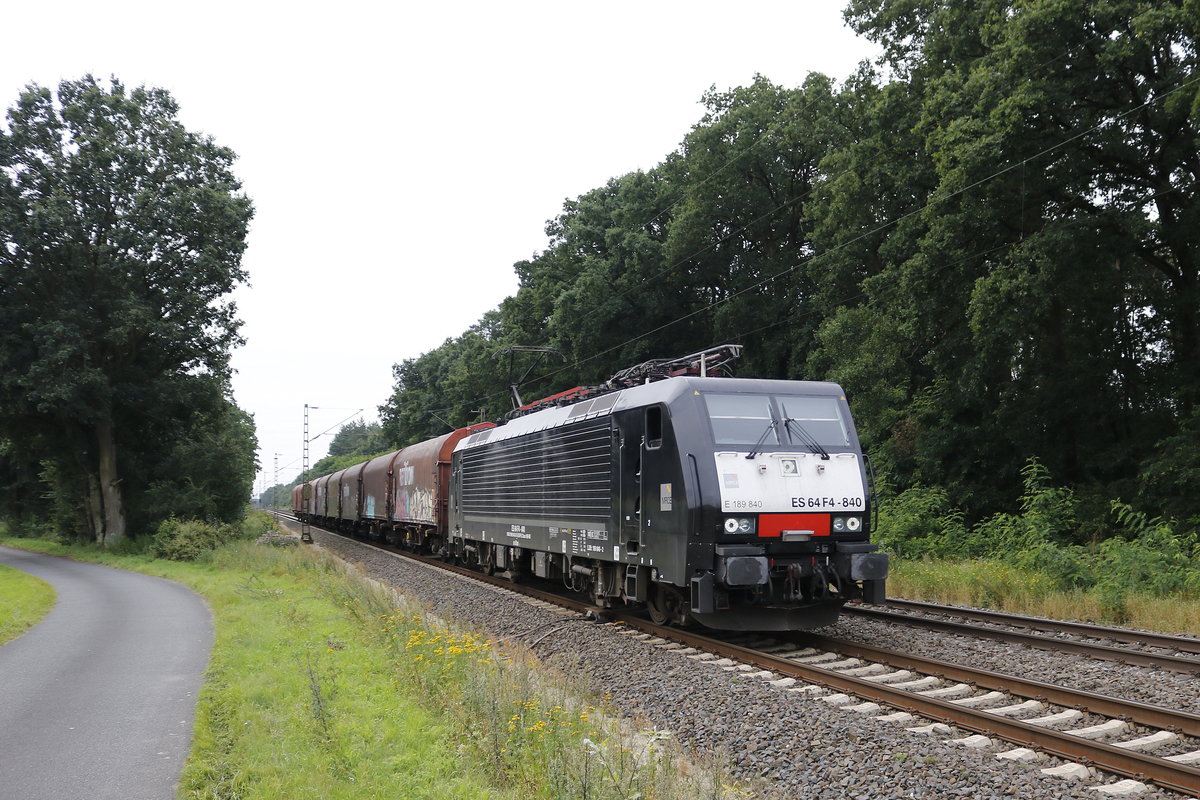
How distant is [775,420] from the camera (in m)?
11.3

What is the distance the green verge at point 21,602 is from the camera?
13773 mm

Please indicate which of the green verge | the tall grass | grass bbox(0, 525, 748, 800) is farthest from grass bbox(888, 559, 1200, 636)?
the green verge

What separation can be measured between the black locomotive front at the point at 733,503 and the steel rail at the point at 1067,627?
256 centimetres

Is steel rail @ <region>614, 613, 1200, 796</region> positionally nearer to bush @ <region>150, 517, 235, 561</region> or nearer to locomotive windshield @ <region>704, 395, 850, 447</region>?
locomotive windshield @ <region>704, 395, 850, 447</region>

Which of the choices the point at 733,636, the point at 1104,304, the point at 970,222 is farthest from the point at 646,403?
the point at 1104,304

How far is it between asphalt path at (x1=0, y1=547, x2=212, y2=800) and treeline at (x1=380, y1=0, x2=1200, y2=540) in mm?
16633

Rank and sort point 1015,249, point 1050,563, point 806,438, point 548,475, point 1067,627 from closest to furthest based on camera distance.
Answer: point 806,438 < point 1067,627 < point 1050,563 < point 548,475 < point 1015,249

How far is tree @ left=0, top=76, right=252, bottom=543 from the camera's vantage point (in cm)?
2836

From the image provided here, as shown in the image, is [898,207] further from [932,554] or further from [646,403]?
[646,403]

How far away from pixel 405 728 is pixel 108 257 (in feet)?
87.1

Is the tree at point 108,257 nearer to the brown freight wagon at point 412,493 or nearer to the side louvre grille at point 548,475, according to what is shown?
the brown freight wagon at point 412,493

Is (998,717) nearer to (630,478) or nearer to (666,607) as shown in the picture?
(666,607)

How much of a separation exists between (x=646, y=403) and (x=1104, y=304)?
14748mm

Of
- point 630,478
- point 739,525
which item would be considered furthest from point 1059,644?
point 630,478
